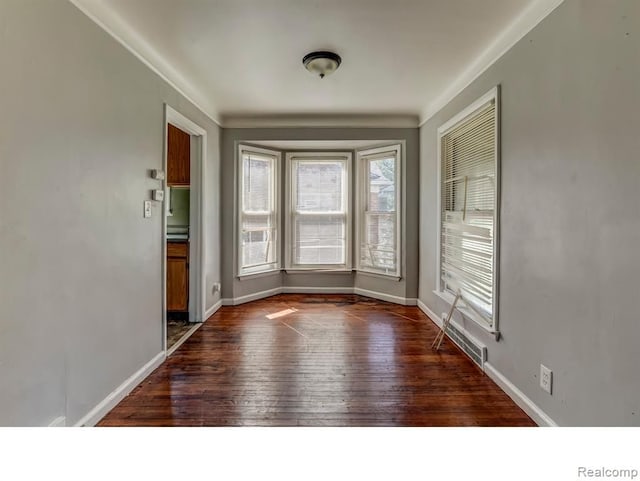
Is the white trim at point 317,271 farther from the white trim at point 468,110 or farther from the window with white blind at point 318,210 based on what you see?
the white trim at point 468,110

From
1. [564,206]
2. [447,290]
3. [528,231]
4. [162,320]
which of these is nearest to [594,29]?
[564,206]

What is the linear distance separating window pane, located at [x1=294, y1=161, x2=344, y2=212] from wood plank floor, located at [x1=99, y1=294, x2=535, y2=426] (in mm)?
1864

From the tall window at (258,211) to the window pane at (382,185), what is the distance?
55.6 inches

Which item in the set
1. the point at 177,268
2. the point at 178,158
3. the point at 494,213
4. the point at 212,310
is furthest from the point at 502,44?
the point at 212,310

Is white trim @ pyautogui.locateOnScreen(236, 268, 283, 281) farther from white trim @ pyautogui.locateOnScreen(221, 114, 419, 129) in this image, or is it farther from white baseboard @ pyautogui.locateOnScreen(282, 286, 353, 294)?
white trim @ pyautogui.locateOnScreen(221, 114, 419, 129)

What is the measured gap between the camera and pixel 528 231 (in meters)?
1.97

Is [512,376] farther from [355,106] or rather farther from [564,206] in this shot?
[355,106]

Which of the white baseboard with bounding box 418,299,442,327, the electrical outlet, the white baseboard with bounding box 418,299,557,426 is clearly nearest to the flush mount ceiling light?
the electrical outlet

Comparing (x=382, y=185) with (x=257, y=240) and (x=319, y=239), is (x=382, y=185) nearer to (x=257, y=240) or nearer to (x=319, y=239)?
(x=319, y=239)

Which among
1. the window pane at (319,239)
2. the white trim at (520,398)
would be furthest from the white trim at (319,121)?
the white trim at (520,398)

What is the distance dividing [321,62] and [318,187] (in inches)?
93.1

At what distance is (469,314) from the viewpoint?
107 inches

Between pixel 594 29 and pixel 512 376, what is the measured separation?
1.99 metres

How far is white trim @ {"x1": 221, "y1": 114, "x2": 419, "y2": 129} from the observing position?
13.5ft
